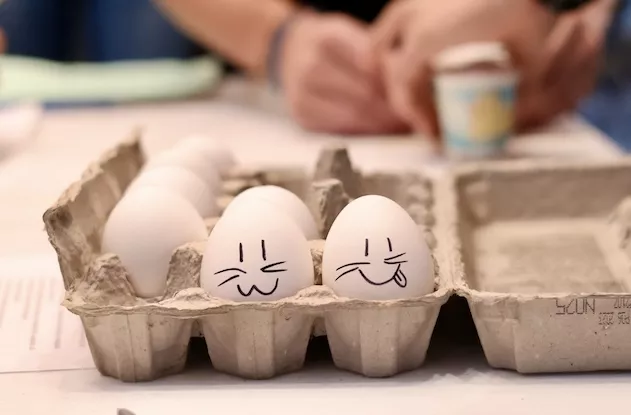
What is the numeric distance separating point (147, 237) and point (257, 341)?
13 centimetres

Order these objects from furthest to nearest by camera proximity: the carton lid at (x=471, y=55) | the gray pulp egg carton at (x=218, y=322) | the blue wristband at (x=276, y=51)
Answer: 1. the blue wristband at (x=276, y=51)
2. the carton lid at (x=471, y=55)
3. the gray pulp egg carton at (x=218, y=322)

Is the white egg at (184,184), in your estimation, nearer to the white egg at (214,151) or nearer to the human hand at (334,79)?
the white egg at (214,151)

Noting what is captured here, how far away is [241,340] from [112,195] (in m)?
0.27

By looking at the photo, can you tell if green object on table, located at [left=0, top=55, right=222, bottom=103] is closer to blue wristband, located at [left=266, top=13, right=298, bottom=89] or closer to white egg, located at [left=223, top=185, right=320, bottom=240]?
blue wristband, located at [left=266, top=13, right=298, bottom=89]

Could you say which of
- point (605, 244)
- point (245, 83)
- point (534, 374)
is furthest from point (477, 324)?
point (245, 83)

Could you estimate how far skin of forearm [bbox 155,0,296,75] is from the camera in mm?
1616

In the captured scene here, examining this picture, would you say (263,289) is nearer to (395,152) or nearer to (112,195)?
(112,195)

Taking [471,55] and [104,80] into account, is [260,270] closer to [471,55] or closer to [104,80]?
[471,55]

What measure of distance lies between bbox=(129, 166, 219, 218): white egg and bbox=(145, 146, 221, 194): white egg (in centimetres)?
3

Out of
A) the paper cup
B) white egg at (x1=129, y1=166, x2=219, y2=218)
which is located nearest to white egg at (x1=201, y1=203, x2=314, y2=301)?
white egg at (x1=129, y1=166, x2=219, y2=218)

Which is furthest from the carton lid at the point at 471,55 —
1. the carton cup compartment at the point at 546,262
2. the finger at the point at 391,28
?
the carton cup compartment at the point at 546,262

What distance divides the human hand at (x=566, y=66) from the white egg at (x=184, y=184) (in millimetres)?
758

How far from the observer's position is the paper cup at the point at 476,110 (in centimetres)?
125

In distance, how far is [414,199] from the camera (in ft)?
3.08
